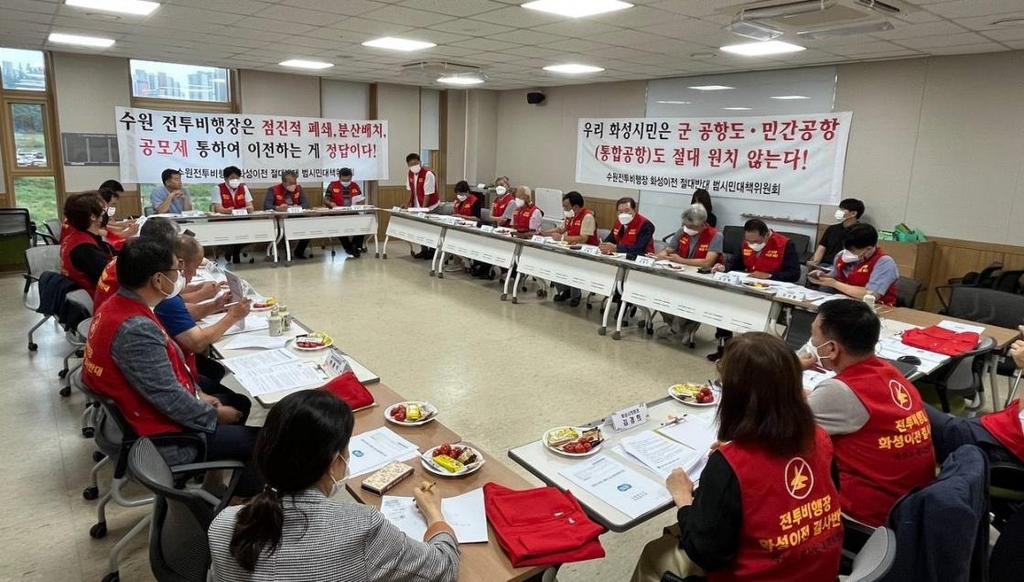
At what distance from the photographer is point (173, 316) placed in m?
2.59

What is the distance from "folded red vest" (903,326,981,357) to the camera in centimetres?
321

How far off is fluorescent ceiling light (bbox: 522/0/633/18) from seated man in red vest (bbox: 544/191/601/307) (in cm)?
243

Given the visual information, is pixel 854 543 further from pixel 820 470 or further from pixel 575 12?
pixel 575 12

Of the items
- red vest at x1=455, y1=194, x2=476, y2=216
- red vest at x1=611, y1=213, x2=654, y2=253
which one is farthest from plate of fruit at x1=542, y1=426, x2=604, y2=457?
red vest at x1=455, y1=194, x2=476, y2=216

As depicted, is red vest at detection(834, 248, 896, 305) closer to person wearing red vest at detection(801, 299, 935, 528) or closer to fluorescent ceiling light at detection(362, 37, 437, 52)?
person wearing red vest at detection(801, 299, 935, 528)

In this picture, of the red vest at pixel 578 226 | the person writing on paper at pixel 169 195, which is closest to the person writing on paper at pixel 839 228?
the red vest at pixel 578 226

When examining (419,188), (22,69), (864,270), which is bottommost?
(864,270)

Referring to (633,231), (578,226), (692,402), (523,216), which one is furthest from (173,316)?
(523,216)

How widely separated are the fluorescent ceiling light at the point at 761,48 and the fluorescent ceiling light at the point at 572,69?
1919 millimetres

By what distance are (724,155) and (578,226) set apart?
227cm

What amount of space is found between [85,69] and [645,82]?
7.09m

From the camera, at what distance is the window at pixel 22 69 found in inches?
281

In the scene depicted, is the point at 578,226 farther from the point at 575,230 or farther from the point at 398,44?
the point at 398,44

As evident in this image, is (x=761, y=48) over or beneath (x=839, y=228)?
over
